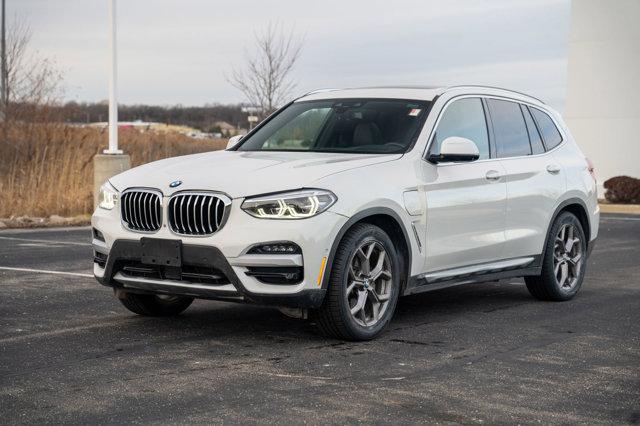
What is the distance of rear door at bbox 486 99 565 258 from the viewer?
919 centimetres

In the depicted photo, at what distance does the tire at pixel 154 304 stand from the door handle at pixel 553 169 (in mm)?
3317

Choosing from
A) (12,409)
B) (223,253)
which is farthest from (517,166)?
(12,409)

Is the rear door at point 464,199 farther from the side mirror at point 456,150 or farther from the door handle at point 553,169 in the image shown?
the door handle at point 553,169

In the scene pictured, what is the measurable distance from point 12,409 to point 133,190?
2318 millimetres

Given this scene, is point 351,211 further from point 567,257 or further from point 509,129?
point 567,257

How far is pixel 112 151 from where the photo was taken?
19.9 metres

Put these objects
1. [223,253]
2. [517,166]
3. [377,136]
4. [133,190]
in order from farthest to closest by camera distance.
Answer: [517,166] → [377,136] → [133,190] → [223,253]

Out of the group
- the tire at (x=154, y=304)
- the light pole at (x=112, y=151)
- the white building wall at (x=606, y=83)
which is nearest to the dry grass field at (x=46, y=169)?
the light pole at (x=112, y=151)

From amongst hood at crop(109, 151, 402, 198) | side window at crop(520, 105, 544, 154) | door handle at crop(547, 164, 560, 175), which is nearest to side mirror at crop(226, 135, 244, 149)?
hood at crop(109, 151, 402, 198)

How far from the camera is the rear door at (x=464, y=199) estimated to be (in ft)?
27.0

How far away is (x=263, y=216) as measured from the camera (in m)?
7.17

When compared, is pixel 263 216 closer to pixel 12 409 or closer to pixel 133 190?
Answer: pixel 133 190

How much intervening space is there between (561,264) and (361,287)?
119 inches

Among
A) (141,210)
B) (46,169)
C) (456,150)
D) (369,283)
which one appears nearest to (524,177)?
(456,150)
